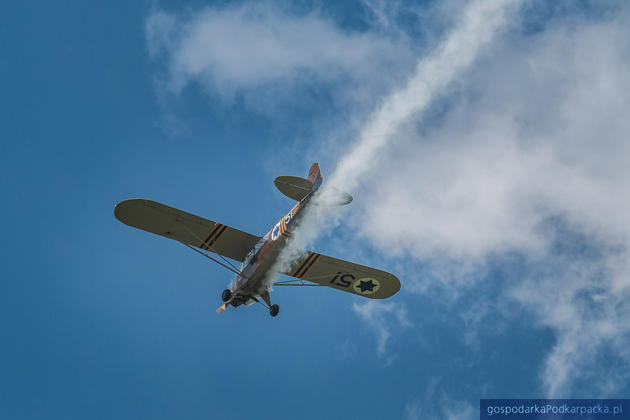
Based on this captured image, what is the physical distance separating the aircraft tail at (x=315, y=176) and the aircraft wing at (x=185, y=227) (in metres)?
2.96

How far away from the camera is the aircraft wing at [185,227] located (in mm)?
22328

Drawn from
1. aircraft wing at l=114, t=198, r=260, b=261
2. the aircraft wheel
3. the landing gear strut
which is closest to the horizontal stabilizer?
aircraft wing at l=114, t=198, r=260, b=261

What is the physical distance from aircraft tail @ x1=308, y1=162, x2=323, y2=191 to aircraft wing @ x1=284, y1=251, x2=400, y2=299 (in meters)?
3.37

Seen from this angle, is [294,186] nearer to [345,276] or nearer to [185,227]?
[185,227]

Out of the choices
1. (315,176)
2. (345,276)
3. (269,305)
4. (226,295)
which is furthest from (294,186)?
(345,276)

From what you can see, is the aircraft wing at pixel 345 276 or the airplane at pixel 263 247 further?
the aircraft wing at pixel 345 276

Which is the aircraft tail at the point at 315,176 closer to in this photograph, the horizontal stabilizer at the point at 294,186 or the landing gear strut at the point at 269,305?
the horizontal stabilizer at the point at 294,186

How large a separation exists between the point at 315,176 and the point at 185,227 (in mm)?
4356

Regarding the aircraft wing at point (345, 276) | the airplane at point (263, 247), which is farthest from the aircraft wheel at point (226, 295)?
the aircraft wing at point (345, 276)

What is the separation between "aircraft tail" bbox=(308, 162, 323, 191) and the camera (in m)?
21.5

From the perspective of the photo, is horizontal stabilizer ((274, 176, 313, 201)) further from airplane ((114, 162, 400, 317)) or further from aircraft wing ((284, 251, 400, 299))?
aircraft wing ((284, 251, 400, 299))

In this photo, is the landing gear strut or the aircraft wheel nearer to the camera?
the landing gear strut

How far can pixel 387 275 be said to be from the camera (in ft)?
82.2

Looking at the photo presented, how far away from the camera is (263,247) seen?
22.9 meters
